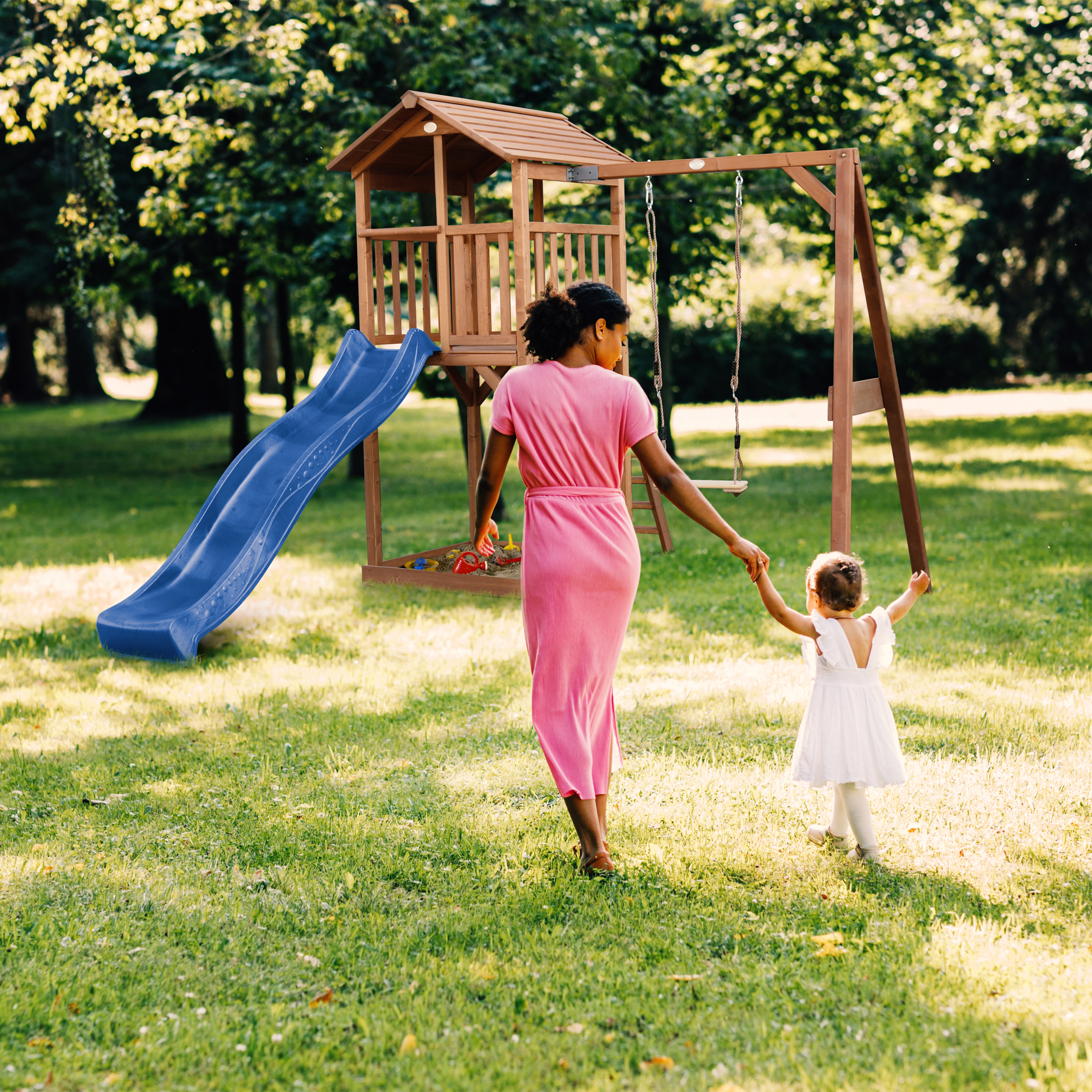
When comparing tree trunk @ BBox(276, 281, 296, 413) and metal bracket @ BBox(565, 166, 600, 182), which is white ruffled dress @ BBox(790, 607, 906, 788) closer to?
metal bracket @ BBox(565, 166, 600, 182)

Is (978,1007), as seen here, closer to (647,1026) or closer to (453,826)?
(647,1026)

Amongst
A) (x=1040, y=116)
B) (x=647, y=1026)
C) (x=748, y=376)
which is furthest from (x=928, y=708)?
(x=748, y=376)

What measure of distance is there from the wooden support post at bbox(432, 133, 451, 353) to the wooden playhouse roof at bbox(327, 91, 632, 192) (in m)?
0.19

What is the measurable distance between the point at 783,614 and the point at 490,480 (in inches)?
45.1

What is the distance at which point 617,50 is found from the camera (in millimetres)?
12297

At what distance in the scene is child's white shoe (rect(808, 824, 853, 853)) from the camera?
454 centimetres

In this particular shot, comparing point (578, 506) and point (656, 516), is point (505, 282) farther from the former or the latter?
point (578, 506)

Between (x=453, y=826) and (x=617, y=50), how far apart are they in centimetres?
963

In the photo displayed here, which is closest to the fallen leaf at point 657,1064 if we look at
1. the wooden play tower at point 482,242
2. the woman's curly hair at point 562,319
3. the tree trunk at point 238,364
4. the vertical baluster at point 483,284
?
the woman's curly hair at point 562,319

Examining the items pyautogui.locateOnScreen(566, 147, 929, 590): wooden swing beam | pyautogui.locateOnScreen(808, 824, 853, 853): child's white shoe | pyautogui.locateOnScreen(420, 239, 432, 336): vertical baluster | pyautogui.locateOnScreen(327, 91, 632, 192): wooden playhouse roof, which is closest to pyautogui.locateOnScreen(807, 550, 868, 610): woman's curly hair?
pyautogui.locateOnScreen(808, 824, 853, 853): child's white shoe

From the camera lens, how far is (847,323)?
19.8ft

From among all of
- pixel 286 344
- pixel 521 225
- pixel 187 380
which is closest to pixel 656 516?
pixel 521 225

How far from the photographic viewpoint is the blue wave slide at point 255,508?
7.65 metres

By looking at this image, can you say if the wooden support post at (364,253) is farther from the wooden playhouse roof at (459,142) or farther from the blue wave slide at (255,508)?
the blue wave slide at (255,508)
